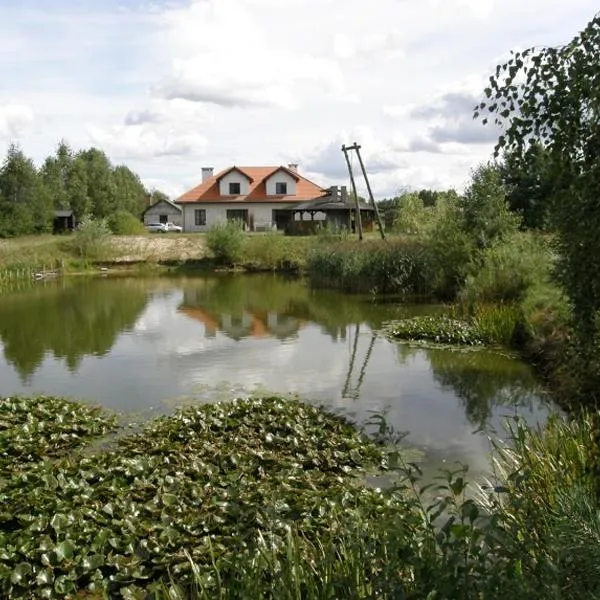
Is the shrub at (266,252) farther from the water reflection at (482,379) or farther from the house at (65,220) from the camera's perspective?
the house at (65,220)

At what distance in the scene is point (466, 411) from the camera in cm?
1199

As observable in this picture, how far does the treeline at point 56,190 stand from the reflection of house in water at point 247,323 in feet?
99.4

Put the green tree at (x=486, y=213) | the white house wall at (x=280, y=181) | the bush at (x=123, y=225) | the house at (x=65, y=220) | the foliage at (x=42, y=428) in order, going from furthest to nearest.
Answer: the house at (x=65, y=220) < the white house wall at (x=280, y=181) < the bush at (x=123, y=225) < the green tree at (x=486, y=213) < the foliage at (x=42, y=428)

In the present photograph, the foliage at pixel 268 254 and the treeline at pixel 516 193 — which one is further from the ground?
the treeline at pixel 516 193

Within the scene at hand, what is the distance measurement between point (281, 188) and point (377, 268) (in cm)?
2870

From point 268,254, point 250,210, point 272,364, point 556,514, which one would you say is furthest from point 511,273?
point 250,210

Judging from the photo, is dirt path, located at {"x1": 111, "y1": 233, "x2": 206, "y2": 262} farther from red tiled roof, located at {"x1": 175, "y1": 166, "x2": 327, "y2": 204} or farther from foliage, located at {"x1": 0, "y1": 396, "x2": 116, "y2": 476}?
foliage, located at {"x1": 0, "y1": 396, "x2": 116, "y2": 476}

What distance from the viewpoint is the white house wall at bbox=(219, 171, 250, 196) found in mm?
56312

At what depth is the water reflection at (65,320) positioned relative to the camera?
1771 cm

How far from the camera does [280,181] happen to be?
183 feet

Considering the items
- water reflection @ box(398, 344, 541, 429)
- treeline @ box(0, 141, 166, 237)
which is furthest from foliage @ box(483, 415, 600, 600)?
treeline @ box(0, 141, 166, 237)

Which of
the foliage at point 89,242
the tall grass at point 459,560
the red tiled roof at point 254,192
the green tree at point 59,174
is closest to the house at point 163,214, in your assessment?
the green tree at point 59,174

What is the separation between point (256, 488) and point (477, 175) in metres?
19.1

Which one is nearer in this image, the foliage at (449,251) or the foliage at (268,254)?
the foliage at (449,251)
